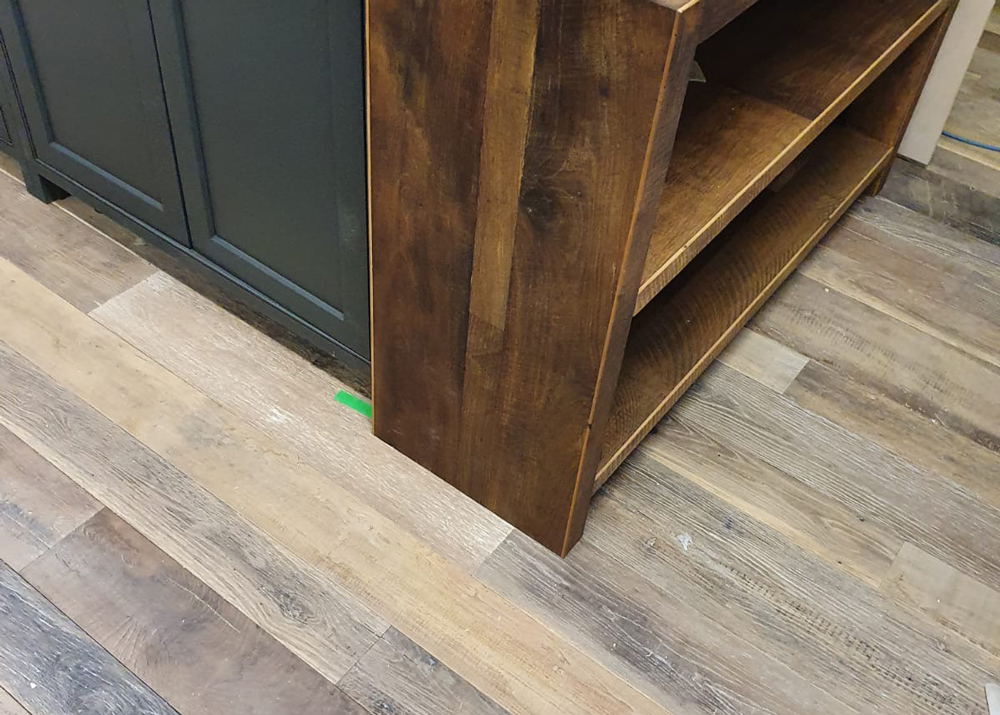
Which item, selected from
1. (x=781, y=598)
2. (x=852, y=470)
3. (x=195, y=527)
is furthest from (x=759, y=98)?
(x=195, y=527)

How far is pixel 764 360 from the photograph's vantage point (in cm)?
160

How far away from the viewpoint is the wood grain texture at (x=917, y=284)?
1685 mm

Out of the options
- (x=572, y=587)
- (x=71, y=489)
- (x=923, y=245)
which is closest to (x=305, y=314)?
(x=71, y=489)

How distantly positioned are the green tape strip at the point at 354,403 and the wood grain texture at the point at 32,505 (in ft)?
1.23

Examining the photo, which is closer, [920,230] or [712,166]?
[712,166]

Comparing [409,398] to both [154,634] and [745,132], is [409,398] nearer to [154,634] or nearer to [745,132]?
[154,634]

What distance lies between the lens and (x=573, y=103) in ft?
2.88

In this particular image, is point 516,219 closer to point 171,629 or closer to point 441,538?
point 441,538

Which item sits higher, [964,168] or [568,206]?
[568,206]

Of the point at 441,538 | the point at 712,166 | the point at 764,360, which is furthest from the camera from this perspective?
the point at 764,360

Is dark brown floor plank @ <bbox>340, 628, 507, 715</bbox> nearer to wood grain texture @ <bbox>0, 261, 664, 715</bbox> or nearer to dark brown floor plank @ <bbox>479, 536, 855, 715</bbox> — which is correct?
wood grain texture @ <bbox>0, 261, 664, 715</bbox>

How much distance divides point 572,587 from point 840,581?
369 mm

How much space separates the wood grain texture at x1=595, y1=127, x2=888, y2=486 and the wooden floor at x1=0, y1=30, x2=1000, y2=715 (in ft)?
0.41

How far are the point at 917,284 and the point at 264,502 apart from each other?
4.07ft
